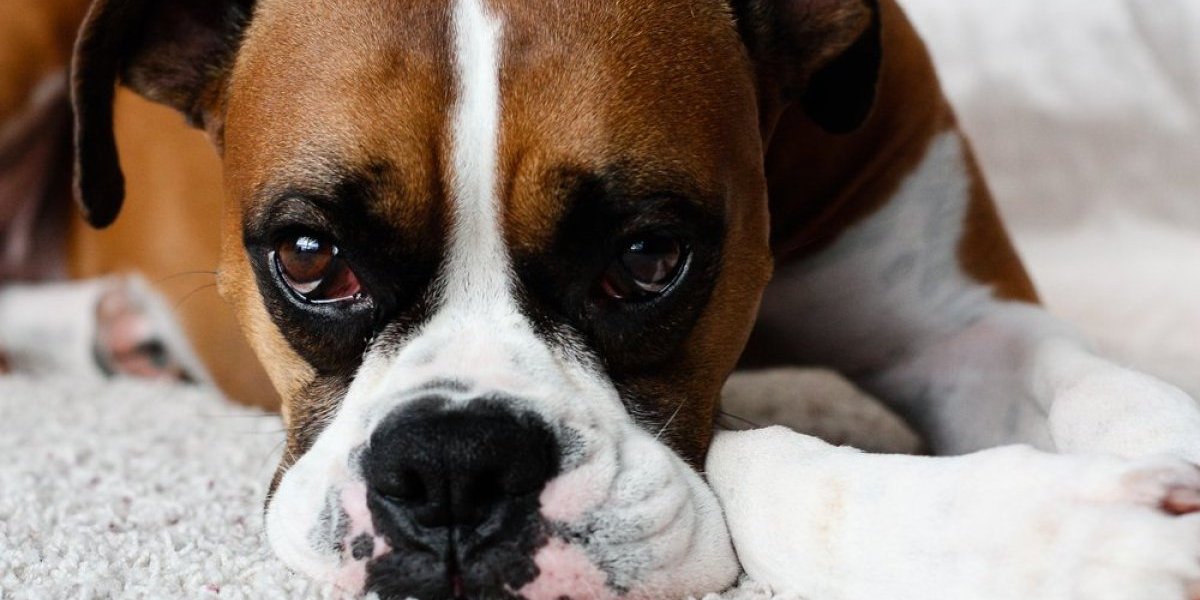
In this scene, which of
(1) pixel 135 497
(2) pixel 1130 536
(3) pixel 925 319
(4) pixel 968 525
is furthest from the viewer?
(3) pixel 925 319

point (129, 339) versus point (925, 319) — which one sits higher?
point (925, 319)

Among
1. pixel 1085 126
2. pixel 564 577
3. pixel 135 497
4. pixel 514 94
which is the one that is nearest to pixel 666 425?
pixel 564 577

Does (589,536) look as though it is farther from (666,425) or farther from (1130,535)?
(1130,535)

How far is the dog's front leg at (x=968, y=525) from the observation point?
133cm

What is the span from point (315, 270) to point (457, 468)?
0.44 m

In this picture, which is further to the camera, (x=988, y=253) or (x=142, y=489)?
(x=988, y=253)

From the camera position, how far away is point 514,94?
176 cm

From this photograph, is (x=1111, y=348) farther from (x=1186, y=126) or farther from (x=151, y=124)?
(x=151, y=124)

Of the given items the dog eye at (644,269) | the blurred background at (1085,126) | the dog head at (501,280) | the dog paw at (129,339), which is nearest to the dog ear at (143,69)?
the dog head at (501,280)

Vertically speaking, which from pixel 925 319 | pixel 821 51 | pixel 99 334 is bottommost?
pixel 99 334

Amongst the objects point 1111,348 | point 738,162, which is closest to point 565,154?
point 738,162

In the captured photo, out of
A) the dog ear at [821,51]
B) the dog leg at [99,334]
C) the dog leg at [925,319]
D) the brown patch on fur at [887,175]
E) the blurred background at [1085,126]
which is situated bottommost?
the dog leg at [99,334]

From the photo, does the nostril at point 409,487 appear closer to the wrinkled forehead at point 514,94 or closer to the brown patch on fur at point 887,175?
the wrinkled forehead at point 514,94

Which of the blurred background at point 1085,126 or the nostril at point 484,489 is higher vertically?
the nostril at point 484,489
